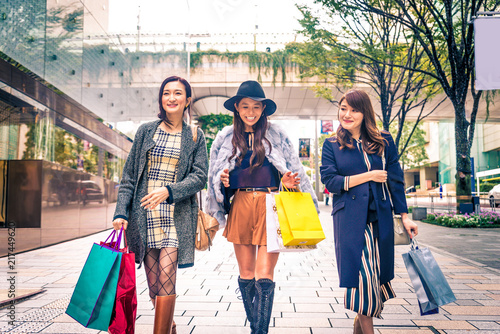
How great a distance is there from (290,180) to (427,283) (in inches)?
44.7

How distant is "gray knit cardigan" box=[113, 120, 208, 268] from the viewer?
9.09 ft

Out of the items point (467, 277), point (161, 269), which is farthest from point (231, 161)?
point (467, 277)

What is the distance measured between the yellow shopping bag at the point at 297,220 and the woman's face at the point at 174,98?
934 mm

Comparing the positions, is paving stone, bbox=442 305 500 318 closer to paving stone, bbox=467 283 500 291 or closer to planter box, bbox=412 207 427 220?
paving stone, bbox=467 283 500 291

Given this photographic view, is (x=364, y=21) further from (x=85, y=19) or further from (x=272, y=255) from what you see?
(x=272, y=255)

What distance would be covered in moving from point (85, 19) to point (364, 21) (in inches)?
331

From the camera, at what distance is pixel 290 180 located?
309cm

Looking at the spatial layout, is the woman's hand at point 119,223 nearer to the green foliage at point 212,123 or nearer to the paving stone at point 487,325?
the paving stone at point 487,325

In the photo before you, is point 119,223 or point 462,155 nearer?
point 119,223

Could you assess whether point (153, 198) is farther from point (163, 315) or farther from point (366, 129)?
point (366, 129)

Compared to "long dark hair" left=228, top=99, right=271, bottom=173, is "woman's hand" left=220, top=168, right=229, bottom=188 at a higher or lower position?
lower

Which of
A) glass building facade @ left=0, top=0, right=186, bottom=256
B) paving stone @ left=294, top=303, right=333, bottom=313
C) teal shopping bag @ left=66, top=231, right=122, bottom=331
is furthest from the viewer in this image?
glass building facade @ left=0, top=0, right=186, bottom=256

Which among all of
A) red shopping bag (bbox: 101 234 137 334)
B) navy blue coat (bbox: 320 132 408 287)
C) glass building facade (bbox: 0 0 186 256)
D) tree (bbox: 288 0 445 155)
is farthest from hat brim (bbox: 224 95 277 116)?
tree (bbox: 288 0 445 155)

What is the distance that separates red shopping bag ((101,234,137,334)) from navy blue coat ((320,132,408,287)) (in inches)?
53.0
